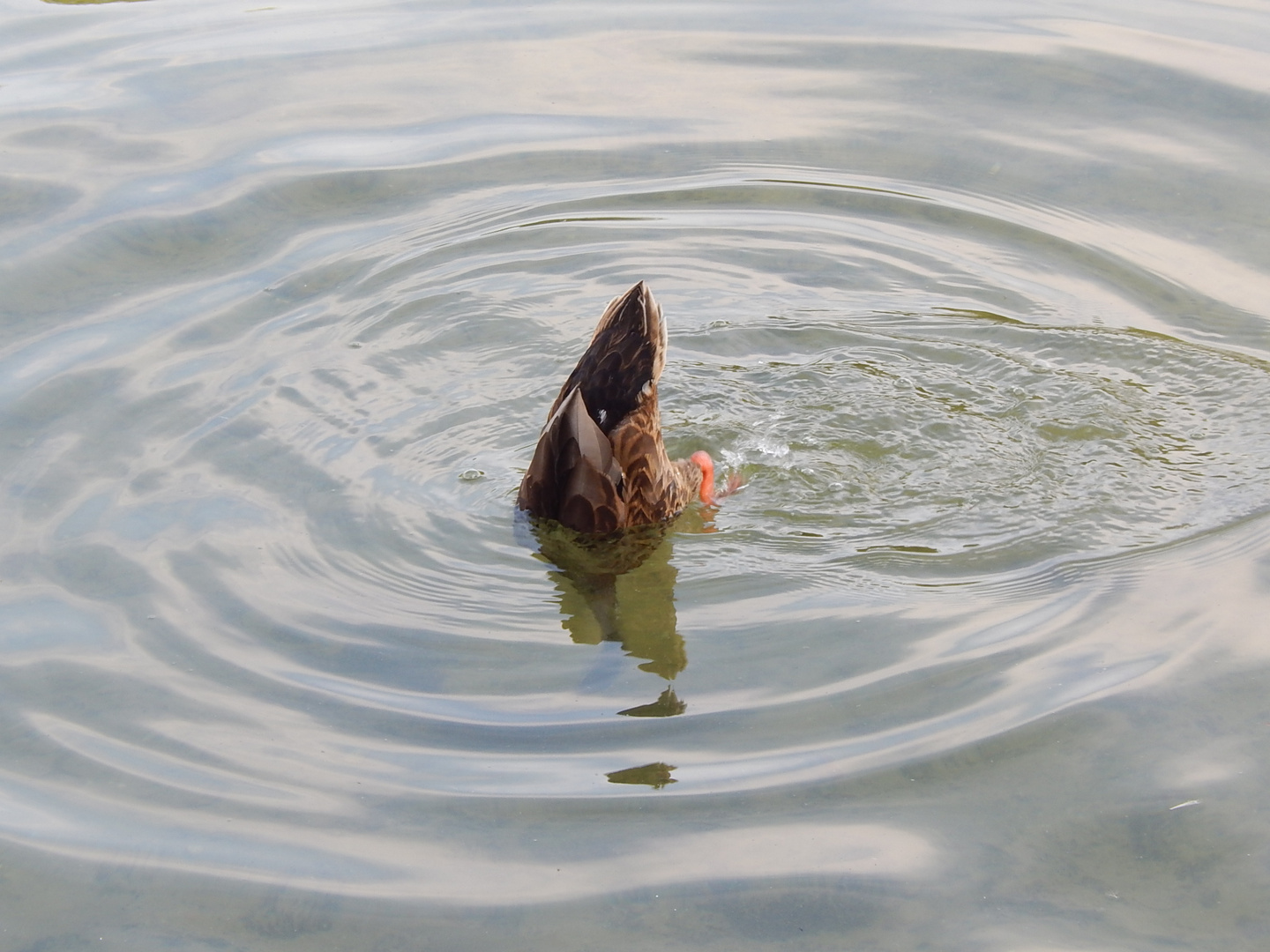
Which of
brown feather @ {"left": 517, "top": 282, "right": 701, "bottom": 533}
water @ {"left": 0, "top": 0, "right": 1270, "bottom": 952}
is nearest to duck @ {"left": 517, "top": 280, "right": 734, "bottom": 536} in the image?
brown feather @ {"left": 517, "top": 282, "right": 701, "bottom": 533}

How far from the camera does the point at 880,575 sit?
5.00 metres

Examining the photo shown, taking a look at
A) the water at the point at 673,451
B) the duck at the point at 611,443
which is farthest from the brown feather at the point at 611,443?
the water at the point at 673,451

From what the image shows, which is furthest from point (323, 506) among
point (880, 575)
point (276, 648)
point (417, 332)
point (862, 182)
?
point (862, 182)

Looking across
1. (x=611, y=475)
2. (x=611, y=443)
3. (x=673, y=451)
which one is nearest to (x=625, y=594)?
(x=611, y=475)

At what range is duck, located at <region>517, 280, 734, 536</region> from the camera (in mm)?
5332

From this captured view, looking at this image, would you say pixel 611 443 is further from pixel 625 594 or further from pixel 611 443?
pixel 625 594

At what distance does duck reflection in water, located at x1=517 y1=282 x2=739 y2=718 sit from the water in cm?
9

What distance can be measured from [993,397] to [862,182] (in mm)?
2465

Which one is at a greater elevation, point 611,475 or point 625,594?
point 611,475

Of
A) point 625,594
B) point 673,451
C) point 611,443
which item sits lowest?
point 625,594

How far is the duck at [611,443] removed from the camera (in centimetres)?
533

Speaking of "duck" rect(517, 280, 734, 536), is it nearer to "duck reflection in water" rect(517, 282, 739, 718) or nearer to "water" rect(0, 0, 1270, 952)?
"duck reflection in water" rect(517, 282, 739, 718)

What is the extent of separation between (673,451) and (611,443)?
87 cm

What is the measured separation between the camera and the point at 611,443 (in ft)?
17.8
